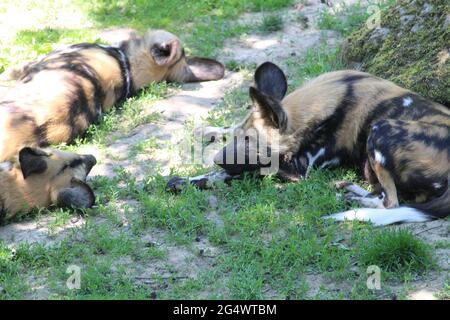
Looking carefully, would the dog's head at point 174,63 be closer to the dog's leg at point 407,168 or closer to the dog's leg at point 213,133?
the dog's leg at point 213,133

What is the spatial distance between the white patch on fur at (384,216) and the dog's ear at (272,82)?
0.89m

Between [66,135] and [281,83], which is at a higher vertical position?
[281,83]

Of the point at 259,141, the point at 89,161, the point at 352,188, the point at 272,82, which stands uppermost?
the point at 272,82

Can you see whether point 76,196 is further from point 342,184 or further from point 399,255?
point 399,255

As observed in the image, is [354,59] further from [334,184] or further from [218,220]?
[218,220]

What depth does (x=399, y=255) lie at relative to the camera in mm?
3539

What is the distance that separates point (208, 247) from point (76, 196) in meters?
0.77

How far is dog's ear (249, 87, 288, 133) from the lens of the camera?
428cm

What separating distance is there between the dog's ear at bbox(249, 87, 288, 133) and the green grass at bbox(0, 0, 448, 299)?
0.29 m

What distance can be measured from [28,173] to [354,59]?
218 cm

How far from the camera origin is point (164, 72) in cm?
580

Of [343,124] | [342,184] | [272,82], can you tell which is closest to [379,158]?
[342,184]

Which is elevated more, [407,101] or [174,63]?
[407,101]

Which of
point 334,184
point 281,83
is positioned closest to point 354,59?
point 281,83
